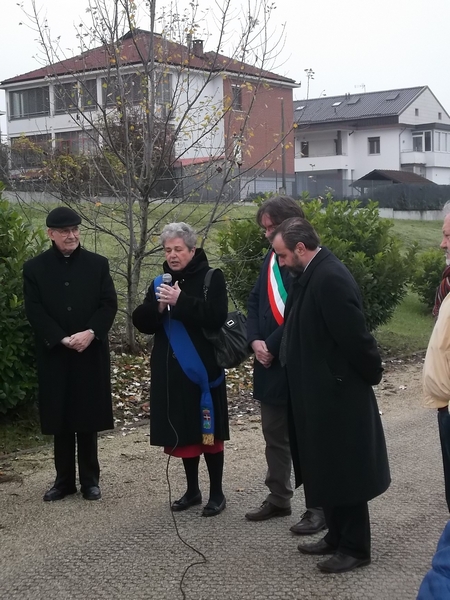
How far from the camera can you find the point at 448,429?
432 cm

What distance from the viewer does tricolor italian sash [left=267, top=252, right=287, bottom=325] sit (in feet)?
18.3

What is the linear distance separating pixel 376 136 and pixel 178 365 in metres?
A: 66.8

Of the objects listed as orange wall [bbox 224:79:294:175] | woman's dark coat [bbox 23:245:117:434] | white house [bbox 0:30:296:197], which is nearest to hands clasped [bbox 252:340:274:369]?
woman's dark coat [bbox 23:245:117:434]

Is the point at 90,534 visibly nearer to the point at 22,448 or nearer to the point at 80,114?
the point at 22,448

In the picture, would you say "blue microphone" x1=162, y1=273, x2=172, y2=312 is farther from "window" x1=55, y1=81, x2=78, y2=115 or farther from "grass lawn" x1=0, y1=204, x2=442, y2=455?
"window" x1=55, y1=81, x2=78, y2=115

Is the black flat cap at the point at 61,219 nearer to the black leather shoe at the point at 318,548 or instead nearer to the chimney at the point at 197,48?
the black leather shoe at the point at 318,548

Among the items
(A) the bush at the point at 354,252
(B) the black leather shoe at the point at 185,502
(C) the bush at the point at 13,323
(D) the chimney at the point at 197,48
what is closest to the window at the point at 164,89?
(D) the chimney at the point at 197,48

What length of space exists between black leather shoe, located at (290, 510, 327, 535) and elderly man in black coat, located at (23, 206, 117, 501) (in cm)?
161

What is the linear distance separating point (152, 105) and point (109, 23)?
998 millimetres

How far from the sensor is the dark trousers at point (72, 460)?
20.3 ft

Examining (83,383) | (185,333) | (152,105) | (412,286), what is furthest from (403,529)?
(412,286)

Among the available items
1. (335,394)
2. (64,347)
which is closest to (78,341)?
(64,347)

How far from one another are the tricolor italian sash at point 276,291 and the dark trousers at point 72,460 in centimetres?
172

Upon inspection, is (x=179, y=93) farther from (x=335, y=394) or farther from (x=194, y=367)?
(x=335, y=394)
